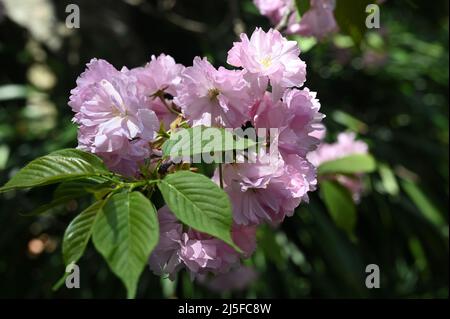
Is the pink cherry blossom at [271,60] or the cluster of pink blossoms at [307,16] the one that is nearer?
the pink cherry blossom at [271,60]

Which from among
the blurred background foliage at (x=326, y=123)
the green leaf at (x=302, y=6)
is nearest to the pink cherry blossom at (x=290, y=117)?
the green leaf at (x=302, y=6)

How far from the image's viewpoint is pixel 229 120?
0.58 m

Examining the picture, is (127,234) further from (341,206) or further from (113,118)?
(341,206)

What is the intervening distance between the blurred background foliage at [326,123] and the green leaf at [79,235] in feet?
1.95

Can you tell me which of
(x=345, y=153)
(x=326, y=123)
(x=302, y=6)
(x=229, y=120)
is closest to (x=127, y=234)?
(x=229, y=120)

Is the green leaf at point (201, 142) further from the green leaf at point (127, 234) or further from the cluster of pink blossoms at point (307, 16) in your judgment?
the cluster of pink blossoms at point (307, 16)

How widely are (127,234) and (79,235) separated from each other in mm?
62

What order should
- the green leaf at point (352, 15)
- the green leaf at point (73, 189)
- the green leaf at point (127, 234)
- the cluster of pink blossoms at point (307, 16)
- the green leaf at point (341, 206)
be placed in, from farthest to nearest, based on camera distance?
the green leaf at point (341, 206) < the cluster of pink blossoms at point (307, 16) < the green leaf at point (352, 15) < the green leaf at point (73, 189) < the green leaf at point (127, 234)

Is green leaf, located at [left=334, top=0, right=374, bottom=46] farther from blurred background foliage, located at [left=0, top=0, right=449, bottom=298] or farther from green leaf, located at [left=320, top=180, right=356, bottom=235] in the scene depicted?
green leaf, located at [left=320, top=180, right=356, bottom=235]

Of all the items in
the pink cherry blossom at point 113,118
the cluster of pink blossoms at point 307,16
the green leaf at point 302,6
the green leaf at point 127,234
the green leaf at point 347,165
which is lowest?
the green leaf at point 127,234

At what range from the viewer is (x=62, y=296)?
1.35m

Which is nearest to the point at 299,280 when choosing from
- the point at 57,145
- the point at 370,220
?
the point at 370,220

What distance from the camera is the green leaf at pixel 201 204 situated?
0.48 meters

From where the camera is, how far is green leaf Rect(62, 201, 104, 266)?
0.49m
